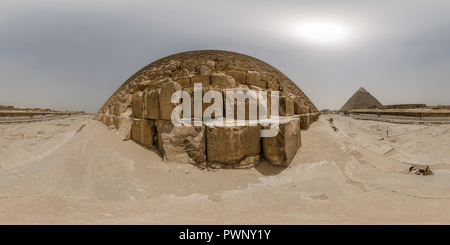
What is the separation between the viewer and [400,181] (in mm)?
3854

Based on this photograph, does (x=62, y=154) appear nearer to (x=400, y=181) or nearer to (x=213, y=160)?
(x=213, y=160)

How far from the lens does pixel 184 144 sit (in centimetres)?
458

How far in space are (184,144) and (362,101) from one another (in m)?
39.8

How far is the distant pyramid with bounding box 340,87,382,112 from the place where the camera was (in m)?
32.9

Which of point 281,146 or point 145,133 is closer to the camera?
point 281,146

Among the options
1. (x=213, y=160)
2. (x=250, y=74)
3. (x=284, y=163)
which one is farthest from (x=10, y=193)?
(x=250, y=74)

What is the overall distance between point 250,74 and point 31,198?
23.5ft

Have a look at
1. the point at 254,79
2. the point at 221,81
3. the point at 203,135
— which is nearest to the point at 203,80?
the point at 221,81

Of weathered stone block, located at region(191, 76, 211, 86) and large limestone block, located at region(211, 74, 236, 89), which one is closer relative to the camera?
large limestone block, located at region(211, 74, 236, 89)

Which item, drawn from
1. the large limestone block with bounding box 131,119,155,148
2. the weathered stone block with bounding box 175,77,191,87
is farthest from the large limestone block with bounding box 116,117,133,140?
the weathered stone block with bounding box 175,77,191,87

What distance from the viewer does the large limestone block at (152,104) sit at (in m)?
5.12

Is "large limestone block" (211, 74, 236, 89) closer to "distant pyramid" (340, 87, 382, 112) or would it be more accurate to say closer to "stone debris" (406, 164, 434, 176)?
"stone debris" (406, 164, 434, 176)

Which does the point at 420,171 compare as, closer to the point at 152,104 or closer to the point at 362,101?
the point at 152,104

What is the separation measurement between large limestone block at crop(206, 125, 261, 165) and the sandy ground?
37 centimetres
